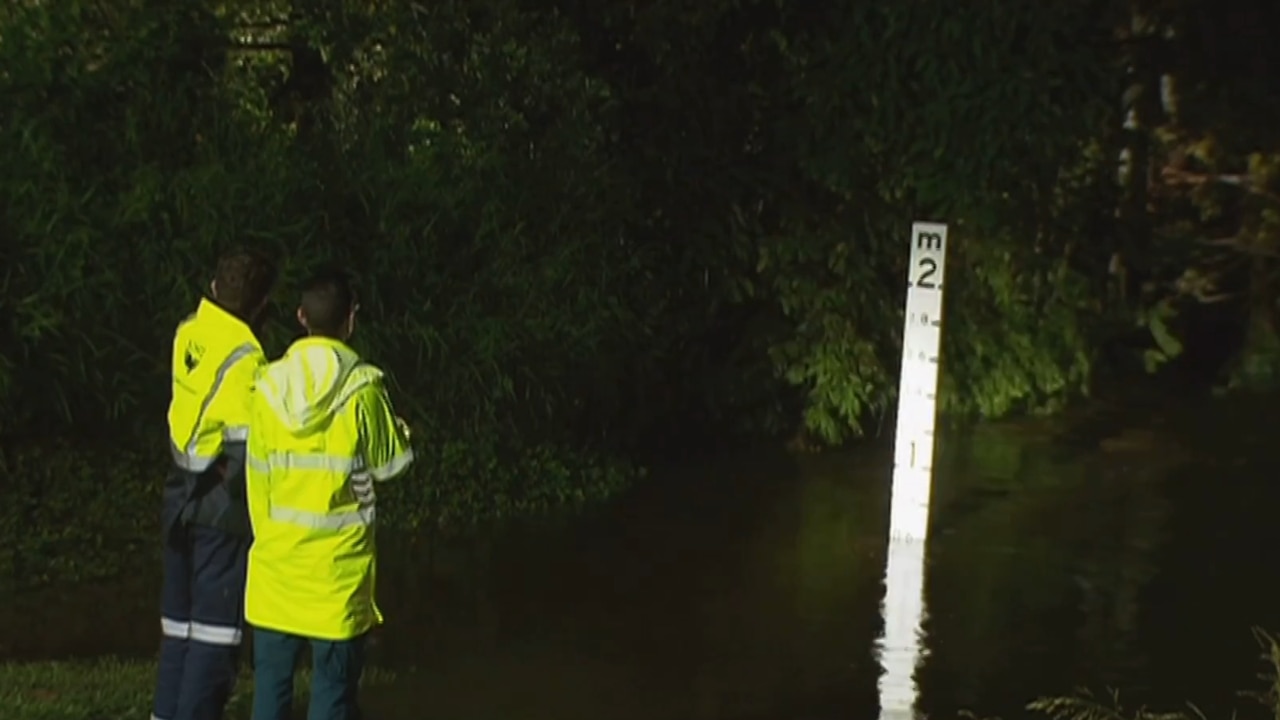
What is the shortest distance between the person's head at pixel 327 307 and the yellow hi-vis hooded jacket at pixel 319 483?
0.14 ft

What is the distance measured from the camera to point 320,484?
5.84 m

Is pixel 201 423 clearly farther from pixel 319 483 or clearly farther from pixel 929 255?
pixel 929 255

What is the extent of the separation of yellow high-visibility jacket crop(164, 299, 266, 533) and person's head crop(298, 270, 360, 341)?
37 cm

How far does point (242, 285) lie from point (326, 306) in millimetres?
503

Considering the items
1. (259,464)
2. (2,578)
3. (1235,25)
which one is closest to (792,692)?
(259,464)

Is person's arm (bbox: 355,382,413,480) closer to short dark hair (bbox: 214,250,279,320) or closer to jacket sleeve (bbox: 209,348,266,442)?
jacket sleeve (bbox: 209,348,266,442)

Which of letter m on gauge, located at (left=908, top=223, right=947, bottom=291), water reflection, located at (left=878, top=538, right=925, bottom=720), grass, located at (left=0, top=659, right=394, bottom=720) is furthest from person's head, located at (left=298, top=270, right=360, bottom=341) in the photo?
letter m on gauge, located at (left=908, top=223, right=947, bottom=291)

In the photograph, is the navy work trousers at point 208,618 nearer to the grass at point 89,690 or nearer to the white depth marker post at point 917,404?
the grass at point 89,690

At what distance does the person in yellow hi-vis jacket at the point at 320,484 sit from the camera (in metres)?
5.84

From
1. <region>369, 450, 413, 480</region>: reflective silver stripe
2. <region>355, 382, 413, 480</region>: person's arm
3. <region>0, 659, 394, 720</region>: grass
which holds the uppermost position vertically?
<region>355, 382, 413, 480</region>: person's arm

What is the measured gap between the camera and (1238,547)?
11.8 meters

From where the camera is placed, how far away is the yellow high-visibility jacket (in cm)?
624

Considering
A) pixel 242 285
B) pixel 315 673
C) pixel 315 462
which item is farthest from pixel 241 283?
pixel 315 673

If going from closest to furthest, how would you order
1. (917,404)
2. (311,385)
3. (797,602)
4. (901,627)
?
(311,385) → (901,627) → (797,602) → (917,404)
